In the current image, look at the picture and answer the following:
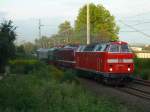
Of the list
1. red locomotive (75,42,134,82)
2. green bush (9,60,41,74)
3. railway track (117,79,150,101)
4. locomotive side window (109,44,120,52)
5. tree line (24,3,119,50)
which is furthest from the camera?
tree line (24,3,119,50)

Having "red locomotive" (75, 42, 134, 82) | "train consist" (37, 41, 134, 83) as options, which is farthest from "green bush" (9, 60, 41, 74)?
"red locomotive" (75, 42, 134, 82)

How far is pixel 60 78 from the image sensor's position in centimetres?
3300

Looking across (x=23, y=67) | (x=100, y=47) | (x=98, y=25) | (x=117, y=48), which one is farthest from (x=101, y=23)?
(x=117, y=48)

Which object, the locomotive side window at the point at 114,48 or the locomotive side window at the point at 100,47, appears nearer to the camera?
the locomotive side window at the point at 114,48

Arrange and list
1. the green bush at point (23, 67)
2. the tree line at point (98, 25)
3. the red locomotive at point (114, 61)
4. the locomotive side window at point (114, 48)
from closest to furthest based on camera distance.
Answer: the red locomotive at point (114, 61), the locomotive side window at point (114, 48), the green bush at point (23, 67), the tree line at point (98, 25)

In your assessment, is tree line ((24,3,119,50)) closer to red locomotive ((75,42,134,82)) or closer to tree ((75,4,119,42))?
tree ((75,4,119,42))

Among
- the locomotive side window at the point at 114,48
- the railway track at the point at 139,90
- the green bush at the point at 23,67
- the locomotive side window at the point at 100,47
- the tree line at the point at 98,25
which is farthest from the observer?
the tree line at the point at 98,25

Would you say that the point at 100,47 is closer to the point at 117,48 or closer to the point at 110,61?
the point at 117,48

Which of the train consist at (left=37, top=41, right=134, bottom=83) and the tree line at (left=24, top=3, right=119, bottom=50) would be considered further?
the tree line at (left=24, top=3, right=119, bottom=50)

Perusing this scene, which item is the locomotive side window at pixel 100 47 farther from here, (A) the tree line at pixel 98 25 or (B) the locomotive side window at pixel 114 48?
(A) the tree line at pixel 98 25

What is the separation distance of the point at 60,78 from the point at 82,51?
773 cm

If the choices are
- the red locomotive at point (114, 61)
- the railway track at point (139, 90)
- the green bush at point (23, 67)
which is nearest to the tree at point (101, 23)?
the green bush at point (23, 67)

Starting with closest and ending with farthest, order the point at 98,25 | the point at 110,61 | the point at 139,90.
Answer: the point at 139,90
the point at 110,61
the point at 98,25


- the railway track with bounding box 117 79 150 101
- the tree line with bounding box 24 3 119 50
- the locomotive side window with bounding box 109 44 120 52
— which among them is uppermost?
the tree line with bounding box 24 3 119 50
